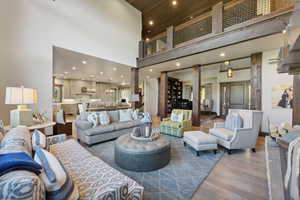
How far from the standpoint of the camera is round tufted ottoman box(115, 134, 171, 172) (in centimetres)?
210

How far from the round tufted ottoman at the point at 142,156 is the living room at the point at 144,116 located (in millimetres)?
18

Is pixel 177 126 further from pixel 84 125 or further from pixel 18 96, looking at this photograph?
pixel 18 96

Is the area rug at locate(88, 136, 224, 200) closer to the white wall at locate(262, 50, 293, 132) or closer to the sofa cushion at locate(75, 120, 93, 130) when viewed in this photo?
the sofa cushion at locate(75, 120, 93, 130)

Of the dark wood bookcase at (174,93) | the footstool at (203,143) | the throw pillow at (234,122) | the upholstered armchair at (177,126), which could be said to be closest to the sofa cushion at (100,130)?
the upholstered armchair at (177,126)

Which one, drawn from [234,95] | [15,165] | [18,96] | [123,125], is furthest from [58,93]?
[234,95]

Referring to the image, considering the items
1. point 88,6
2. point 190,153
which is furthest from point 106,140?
point 88,6

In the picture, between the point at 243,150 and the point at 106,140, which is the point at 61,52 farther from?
the point at 243,150

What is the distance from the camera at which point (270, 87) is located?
393 centimetres

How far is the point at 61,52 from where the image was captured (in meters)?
4.14

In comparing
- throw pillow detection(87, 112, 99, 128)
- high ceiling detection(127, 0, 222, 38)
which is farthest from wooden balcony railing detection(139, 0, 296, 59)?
throw pillow detection(87, 112, 99, 128)

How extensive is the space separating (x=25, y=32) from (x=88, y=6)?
2176mm

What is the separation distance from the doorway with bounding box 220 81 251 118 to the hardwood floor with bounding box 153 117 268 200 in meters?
5.15

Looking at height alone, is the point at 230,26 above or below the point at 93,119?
above

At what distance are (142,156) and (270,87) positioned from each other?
4445mm
